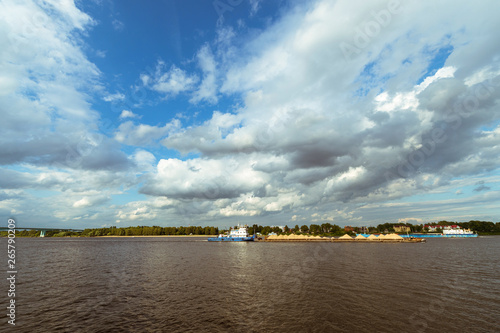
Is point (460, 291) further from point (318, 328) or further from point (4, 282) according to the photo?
point (4, 282)

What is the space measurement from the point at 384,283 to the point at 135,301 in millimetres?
41076

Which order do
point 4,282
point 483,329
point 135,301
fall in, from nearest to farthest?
point 483,329
point 135,301
point 4,282

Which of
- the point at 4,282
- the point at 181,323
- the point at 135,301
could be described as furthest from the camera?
the point at 4,282

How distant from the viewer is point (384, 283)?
147 ft

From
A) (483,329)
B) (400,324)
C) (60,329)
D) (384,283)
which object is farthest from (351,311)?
(60,329)

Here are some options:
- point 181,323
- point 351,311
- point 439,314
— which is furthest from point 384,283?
point 181,323

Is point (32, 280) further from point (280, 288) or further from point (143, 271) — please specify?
point (280, 288)

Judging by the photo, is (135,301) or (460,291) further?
(460,291)

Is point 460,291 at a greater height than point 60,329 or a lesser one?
lesser

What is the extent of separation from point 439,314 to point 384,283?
15.8 m

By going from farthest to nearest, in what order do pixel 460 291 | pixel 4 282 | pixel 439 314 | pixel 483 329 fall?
pixel 4 282 → pixel 460 291 → pixel 439 314 → pixel 483 329

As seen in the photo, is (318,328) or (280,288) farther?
(280,288)

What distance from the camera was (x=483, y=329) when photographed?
25.2m

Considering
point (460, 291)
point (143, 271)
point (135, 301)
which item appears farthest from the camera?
point (143, 271)
